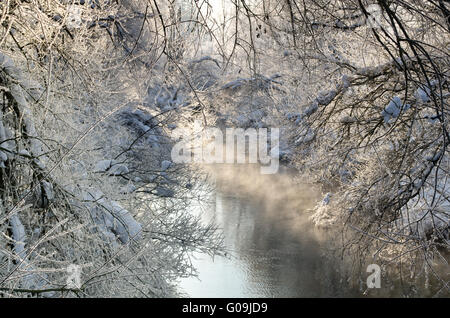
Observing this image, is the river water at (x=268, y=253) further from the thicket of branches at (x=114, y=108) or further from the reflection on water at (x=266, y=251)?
the thicket of branches at (x=114, y=108)

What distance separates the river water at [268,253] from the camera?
37.3ft

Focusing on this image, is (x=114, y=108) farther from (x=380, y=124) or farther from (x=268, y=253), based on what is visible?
(x=268, y=253)

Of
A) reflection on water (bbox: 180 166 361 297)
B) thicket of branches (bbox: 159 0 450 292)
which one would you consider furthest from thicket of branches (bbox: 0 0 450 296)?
reflection on water (bbox: 180 166 361 297)

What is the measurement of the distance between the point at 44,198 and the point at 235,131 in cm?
2201

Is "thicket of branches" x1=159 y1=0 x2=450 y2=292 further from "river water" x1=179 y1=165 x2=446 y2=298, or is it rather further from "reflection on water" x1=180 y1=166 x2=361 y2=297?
"reflection on water" x1=180 y1=166 x2=361 y2=297

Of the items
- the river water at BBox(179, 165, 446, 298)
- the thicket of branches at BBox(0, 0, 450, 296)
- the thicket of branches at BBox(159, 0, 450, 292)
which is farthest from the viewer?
the river water at BBox(179, 165, 446, 298)

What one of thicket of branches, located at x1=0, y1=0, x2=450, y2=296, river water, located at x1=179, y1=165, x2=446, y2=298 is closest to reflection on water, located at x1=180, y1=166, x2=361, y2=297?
river water, located at x1=179, y1=165, x2=446, y2=298

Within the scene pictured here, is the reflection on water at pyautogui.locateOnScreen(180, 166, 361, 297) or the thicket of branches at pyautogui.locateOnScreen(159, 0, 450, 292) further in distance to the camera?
the reflection on water at pyautogui.locateOnScreen(180, 166, 361, 297)

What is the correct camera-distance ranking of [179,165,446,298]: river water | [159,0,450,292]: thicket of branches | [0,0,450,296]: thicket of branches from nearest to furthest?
[0,0,450,296]: thicket of branches, [159,0,450,292]: thicket of branches, [179,165,446,298]: river water

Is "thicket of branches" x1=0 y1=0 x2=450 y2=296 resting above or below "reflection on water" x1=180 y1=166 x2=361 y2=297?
above

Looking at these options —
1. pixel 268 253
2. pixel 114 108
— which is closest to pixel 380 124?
pixel 114 108

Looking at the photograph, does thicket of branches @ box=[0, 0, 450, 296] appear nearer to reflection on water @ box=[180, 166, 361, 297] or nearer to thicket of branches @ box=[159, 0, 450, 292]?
thicket of branches @ box=[159, 0, 450, 292]

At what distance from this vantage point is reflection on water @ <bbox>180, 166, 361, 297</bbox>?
11.4m
